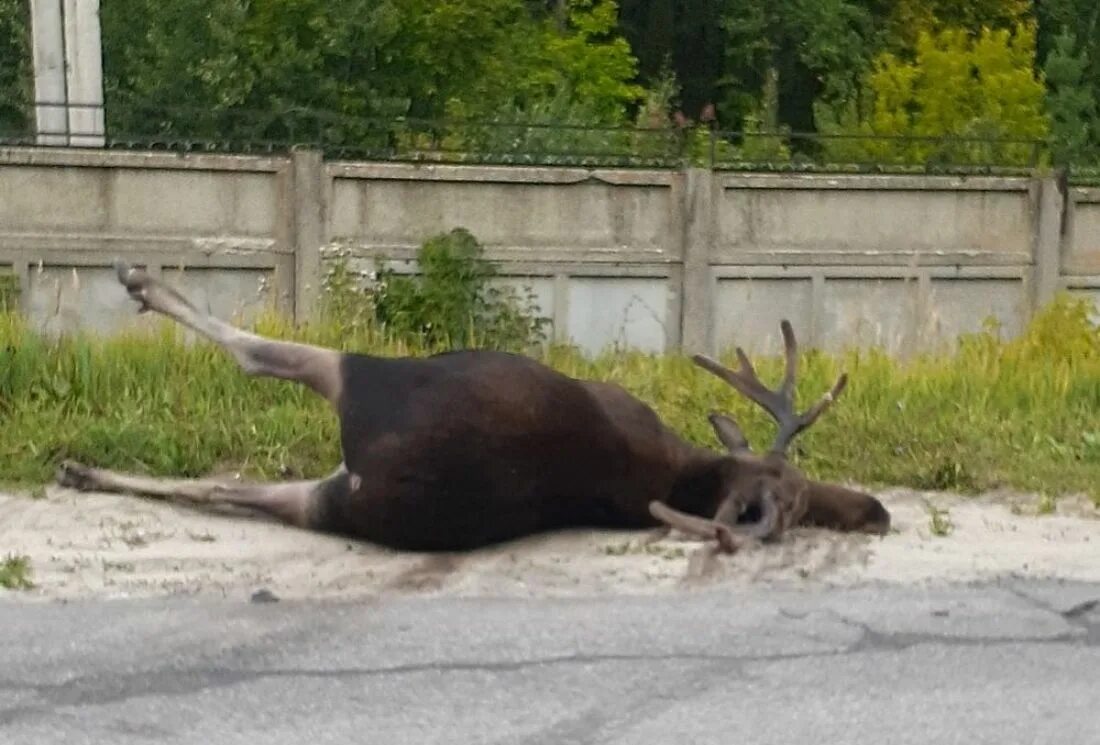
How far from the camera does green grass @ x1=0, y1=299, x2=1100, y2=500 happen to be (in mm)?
8297

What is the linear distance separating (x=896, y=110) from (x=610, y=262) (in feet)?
37.7

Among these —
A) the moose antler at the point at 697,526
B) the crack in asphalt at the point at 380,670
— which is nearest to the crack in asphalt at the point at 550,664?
the crack in asphalt at the point at 380,670

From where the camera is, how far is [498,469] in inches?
262

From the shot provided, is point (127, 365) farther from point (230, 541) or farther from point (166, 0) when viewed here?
point (166, 0)

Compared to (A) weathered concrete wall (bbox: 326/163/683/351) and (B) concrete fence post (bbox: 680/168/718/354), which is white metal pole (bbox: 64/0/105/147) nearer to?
(A) weathered concrete wall (bbox: 326/163/683/351)

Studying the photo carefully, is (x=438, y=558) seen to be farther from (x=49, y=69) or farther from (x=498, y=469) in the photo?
(x=49, y=69)

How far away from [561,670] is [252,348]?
9.31 feet

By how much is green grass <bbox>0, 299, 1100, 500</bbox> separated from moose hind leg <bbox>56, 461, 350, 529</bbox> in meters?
0.35

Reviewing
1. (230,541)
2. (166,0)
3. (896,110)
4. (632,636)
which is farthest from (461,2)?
(632,636)

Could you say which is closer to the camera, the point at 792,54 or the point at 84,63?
the point at 84,63

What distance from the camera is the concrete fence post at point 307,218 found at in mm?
15688

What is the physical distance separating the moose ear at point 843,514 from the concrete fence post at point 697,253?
30.2 ft

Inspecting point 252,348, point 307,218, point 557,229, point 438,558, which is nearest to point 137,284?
point 252,348

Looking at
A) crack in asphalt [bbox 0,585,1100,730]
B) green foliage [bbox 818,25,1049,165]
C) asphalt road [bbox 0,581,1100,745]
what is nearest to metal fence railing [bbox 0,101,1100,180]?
green foliage [bbox 818,25,1049,165]
